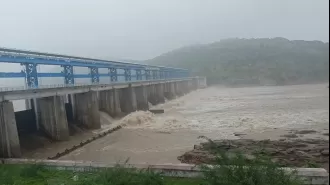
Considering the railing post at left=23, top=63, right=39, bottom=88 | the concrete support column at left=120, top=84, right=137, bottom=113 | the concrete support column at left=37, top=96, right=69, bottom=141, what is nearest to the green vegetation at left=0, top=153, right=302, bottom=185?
the railing post at left=23, top=63, right=39, bottom=88

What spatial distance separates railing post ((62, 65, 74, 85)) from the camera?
702 inches

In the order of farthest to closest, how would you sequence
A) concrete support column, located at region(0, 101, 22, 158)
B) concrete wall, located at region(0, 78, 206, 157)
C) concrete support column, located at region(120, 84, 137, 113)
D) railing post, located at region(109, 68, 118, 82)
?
concrete support column, located at region(120, 84, 137, 113), railing post, located at region(109, 68, 118, 82), concrete wall, located at region(0, 78, 206, 157), concrete support column, located at region(0, 101, 22, 158)

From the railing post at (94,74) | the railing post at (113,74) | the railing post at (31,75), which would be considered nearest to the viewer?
the railing post at (31,75)

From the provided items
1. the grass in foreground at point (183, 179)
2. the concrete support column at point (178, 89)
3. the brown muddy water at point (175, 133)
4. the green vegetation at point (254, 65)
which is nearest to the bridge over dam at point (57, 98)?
the brown muddy water at point (175, 133)

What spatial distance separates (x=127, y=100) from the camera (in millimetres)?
26344

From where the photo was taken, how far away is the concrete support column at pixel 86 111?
62.1ft

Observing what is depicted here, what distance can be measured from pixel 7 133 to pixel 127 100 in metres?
15.0

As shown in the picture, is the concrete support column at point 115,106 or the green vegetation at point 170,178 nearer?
the green vegetation at point 170,178

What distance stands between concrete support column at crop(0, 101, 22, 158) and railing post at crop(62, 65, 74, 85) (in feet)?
20.2

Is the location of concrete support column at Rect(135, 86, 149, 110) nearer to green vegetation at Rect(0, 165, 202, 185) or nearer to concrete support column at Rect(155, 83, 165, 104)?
concrete support column at Rect(155, 83, 165, 104)

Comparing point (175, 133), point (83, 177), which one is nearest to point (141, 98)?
point (175, 133)

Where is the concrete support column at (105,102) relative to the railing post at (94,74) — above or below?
below

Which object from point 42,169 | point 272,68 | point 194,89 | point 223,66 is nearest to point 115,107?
point 42,169

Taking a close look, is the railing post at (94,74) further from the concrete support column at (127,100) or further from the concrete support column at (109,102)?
the concrete support column at (127,100)
